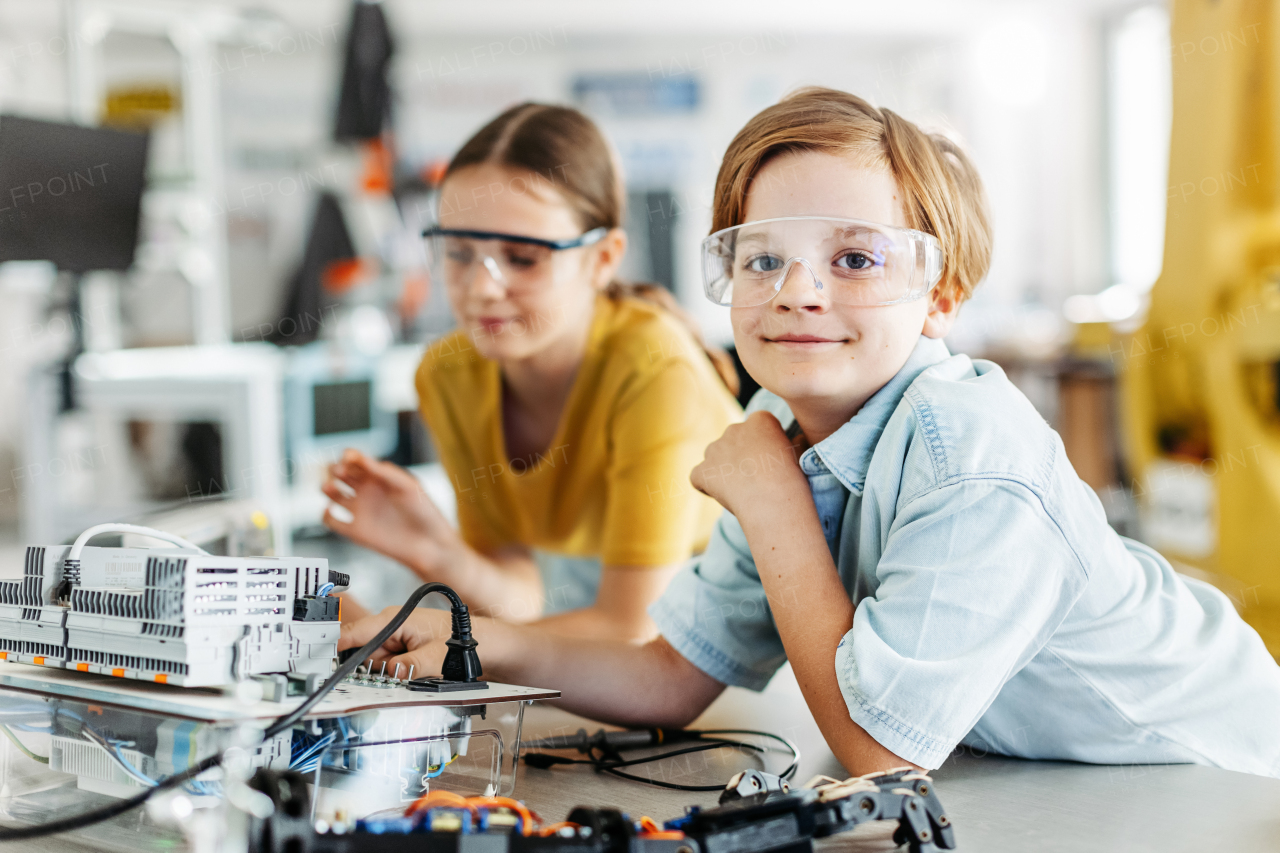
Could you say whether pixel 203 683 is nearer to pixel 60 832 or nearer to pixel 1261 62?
pixel 60 832

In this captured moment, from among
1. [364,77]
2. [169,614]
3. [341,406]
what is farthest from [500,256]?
[364,77]

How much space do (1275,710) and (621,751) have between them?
60 centimetres

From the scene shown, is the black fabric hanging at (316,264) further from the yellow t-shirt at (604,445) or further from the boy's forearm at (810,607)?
the boy's forearm at (810,607)

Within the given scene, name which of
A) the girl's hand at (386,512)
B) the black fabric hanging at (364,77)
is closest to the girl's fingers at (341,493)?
the girl's hand at (386,512)

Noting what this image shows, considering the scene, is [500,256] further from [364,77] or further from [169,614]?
[364,77]

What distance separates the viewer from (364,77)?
4379 mm

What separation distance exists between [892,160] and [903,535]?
339 millimetres

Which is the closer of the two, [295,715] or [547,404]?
[295,715]

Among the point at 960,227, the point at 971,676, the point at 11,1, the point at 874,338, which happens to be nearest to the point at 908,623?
the point at 971,676

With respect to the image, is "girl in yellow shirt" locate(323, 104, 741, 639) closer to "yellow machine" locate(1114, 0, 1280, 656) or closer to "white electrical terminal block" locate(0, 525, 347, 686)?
"white electrical terminal block" locate(0, 525, 347, 686)

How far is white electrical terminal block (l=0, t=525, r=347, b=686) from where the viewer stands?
0.66 meters

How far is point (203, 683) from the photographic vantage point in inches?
26.1

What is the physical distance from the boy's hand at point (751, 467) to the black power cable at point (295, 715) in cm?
27

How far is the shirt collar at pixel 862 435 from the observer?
2.97 ft
